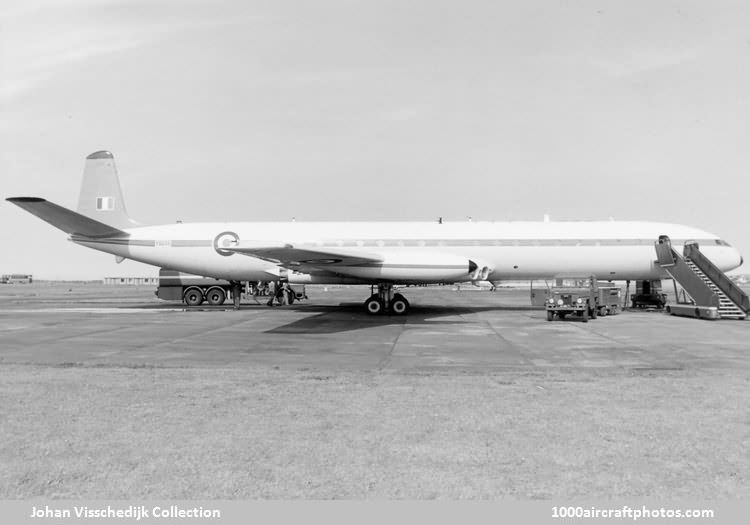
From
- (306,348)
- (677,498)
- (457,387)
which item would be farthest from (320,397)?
(306,348)

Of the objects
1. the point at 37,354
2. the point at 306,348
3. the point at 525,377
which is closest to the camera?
the point at 525,377

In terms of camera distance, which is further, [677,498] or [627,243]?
[627,243]

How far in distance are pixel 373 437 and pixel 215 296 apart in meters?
27.5

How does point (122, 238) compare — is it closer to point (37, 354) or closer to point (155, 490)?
point (37, 354)

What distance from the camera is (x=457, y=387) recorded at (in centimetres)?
800

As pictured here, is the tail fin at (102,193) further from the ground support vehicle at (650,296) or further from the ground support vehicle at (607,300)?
the ground support vehicle at (650,296)

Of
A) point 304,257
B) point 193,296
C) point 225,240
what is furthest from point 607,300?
point 193,296

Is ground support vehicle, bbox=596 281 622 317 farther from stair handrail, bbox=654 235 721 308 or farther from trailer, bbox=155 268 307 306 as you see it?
trailer, bbox=155 268 307 306

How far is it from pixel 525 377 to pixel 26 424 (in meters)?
6.43

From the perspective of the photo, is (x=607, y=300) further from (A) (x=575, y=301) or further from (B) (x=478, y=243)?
(B) (x=478, y=243)

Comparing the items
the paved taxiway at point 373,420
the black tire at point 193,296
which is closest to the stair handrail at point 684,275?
the paved taxiway at point 373,420

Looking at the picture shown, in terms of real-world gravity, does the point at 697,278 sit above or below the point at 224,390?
above

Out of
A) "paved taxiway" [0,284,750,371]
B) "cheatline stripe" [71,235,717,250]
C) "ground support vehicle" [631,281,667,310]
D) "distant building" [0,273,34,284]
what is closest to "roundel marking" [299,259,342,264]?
"paved taxiway" [0,284,750,371]

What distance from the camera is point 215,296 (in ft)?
104
